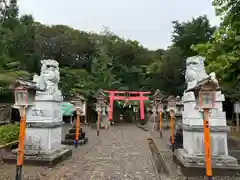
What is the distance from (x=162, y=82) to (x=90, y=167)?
61.9 ft

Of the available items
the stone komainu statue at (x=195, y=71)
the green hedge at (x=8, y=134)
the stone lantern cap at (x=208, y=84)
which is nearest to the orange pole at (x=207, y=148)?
the stone lantern cap at (x=208, y=84)

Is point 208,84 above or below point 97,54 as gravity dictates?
below

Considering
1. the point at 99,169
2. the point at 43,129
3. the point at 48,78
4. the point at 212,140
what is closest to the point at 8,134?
the point at 43,129

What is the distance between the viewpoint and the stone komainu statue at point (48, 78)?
22.1 ft

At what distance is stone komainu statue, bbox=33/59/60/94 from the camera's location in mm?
6732

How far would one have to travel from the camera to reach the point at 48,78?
6969mm

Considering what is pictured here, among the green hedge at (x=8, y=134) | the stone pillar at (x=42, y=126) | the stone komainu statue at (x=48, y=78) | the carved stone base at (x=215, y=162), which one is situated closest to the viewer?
the carved stone base at (x=215, y=162)

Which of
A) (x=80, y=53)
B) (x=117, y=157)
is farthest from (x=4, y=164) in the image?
(x=80, y=53)

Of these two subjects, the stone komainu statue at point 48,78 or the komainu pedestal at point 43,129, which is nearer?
the komainu pedestal at point 43,129

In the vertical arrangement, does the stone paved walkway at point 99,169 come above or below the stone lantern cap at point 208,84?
below

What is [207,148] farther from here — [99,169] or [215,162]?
[99,169]

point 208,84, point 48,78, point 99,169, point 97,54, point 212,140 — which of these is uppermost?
point 97,54

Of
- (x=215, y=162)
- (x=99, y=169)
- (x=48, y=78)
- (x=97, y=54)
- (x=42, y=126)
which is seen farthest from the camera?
(x=97, y=54)

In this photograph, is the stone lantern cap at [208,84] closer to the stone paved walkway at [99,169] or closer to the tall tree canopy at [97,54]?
the stone paved walkway at [99,169]
